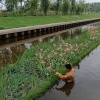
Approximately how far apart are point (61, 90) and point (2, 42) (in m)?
13.1

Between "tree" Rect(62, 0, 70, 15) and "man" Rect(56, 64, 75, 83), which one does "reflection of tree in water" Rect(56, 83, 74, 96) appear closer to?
"man" Rect(56, 64, 75, 83)

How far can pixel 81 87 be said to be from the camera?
9.40 metres

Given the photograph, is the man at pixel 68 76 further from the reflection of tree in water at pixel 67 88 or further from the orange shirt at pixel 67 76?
Answer: the reflection of tree in water at pixel 67 88

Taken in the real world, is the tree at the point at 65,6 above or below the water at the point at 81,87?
above

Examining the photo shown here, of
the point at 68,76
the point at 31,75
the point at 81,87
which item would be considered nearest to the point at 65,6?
the point at 31,75

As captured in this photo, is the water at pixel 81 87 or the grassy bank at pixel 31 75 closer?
the grassy bank at pixel 31 75

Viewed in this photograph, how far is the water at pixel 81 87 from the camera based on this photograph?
8.48 m

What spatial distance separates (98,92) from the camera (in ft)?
29.2

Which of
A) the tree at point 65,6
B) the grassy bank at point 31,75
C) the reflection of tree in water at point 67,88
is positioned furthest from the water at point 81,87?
the tree at point 65,6

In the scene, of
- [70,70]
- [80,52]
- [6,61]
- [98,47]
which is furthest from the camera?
[98,47]

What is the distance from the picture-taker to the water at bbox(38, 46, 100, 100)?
8477 mm

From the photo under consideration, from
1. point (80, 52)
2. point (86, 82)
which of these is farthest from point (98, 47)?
point (86, 82)

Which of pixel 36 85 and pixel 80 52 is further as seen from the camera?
pixel 80 52

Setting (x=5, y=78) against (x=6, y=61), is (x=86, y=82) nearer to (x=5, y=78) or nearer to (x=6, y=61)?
(x=5, y=78)
